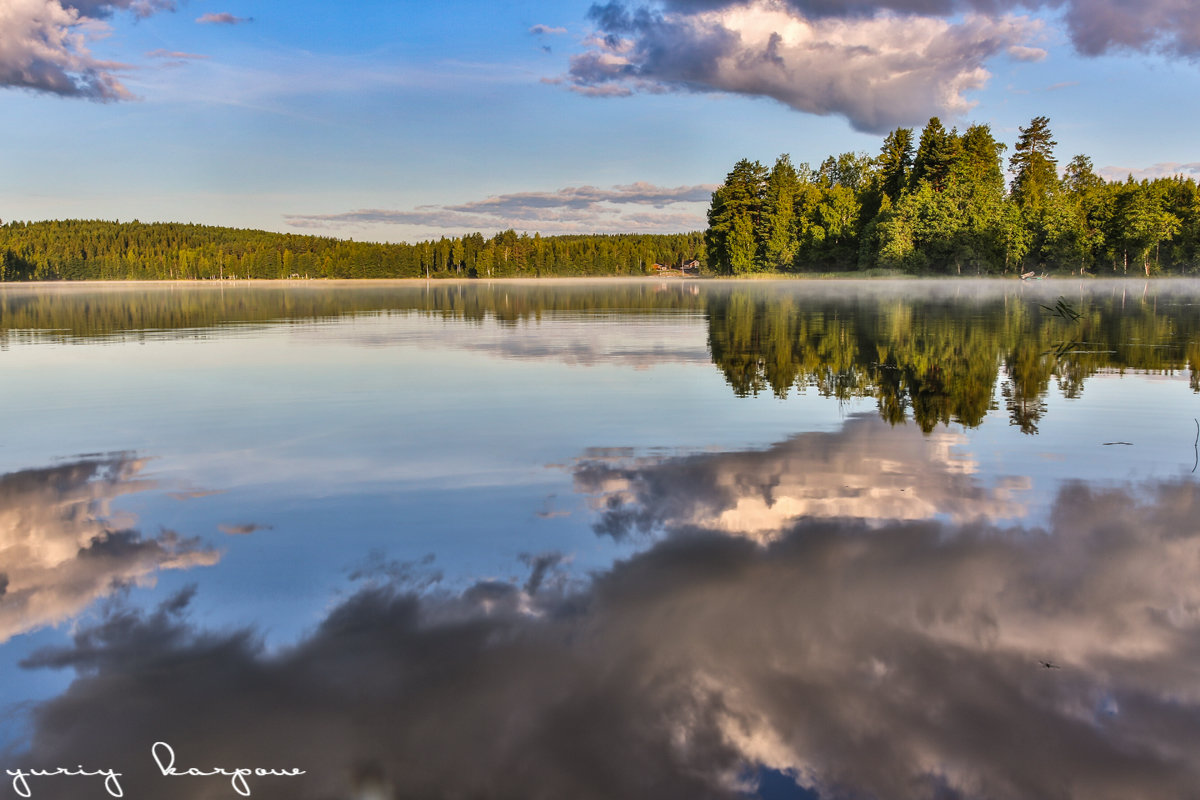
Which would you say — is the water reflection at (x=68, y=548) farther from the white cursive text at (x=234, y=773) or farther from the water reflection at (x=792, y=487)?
the water reflection at (x=792, y=487)

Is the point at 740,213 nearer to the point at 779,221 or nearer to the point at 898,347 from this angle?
the point at 779,221

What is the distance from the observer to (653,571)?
268 inches

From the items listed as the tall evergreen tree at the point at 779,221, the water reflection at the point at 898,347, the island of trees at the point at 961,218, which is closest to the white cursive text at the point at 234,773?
the water reflection at the point at 898,347

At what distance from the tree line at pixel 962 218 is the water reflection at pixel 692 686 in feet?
355

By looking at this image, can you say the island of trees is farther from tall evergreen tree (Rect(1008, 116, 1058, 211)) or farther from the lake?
the lake

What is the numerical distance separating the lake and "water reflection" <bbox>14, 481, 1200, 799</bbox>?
0.02 meters

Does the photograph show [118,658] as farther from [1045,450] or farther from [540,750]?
[1045,450]

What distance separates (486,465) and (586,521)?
285cm

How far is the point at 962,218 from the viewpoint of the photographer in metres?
104

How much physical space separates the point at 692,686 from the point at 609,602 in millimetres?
1303

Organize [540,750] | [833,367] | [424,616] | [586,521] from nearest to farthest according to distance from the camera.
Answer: [540,750] → [424,616] → [586,521] → [833,367]

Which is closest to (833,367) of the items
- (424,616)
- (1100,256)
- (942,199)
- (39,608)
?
(424,616)

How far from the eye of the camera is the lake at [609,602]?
4.45 m

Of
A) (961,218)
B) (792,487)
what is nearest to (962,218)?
(961,218)
